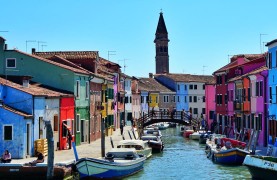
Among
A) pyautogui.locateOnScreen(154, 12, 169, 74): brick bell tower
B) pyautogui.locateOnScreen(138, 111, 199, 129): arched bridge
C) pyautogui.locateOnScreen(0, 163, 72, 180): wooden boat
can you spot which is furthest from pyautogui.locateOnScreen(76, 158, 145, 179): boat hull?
pyautogui.locateOnScreen(154, 12, 169, 74): brick bell tower

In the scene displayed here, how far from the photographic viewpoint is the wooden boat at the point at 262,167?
26516 millimetres

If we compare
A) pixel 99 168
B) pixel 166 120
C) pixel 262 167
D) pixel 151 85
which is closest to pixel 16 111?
pixel 99 168

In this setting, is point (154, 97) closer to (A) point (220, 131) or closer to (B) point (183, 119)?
(B) point (183, 119)

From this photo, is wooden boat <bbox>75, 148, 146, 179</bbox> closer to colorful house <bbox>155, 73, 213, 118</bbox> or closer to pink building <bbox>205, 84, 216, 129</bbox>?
pink building <bbox>205, 84, 216, 129</bbox>

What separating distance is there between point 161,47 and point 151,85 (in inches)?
1473

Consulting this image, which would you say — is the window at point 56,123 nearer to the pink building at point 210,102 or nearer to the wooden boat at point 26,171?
the wooden boat at point 26,171

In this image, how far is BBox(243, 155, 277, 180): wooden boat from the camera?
26516 mm

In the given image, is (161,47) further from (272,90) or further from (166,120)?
(272,90)

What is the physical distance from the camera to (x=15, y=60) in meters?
42.1

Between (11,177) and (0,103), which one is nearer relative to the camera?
(11,177)

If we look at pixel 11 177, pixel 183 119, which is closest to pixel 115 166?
pixel 11 177

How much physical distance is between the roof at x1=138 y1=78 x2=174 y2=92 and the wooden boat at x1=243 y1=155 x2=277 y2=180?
225ft

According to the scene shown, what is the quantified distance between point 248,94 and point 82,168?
2386 cm

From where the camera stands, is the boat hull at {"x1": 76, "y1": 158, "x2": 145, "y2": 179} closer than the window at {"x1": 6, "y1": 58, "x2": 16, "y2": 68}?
Yes
